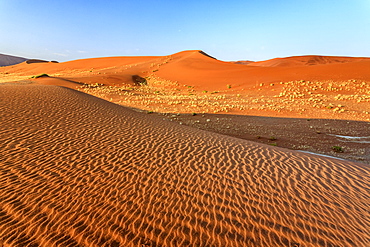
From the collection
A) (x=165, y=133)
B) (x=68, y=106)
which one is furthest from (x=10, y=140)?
(x=165, y=133)

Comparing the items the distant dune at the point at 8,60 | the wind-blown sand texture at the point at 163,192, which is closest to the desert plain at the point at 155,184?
the wind-blown sand texture at the point at 163,192

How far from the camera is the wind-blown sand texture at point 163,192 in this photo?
142 inches

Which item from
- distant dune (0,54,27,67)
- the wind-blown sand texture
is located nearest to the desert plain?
the wind-blown sand texture

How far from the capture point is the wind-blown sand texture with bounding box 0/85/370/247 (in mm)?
3600

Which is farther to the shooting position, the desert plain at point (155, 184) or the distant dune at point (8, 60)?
the distant dune at point (8, 60)

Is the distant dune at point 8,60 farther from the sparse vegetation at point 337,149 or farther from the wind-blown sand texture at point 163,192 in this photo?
the sparse vegetation at point 337,149

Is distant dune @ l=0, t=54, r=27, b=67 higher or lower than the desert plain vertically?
lower

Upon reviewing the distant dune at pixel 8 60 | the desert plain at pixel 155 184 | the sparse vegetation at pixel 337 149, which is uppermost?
the desert plain at pixel 155 184

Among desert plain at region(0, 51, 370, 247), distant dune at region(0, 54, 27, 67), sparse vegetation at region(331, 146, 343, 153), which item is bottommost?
distant dune at region(0, 54, 27, 67)

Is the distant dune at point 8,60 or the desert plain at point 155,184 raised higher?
the desert plain at point 155,184

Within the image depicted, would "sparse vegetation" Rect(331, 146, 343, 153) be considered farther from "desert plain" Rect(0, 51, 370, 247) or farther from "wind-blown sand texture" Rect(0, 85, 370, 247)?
"wind-blown sand texture" Rect(0, 85, 370, 247)

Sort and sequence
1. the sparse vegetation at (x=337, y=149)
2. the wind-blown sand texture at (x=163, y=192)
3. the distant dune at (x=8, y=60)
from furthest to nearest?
the distant dune at (x=8, y=60) → the sparse vegetation at (x=337, y=149) → the wind-blown sand texture at (x=163, y=192)

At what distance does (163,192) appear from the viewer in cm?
Answer: 471

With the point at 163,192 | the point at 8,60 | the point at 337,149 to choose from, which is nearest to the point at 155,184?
the point at 163,192
